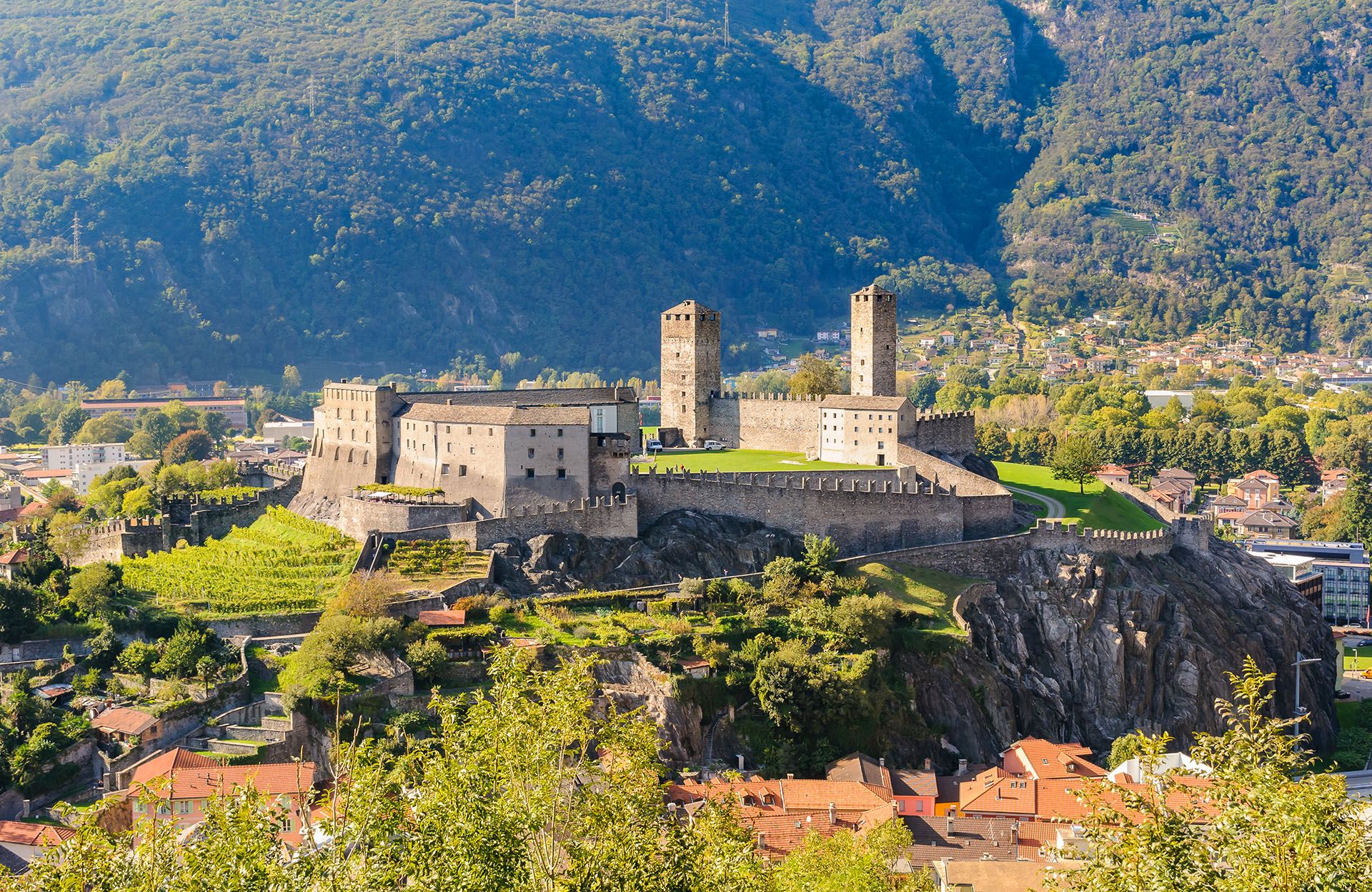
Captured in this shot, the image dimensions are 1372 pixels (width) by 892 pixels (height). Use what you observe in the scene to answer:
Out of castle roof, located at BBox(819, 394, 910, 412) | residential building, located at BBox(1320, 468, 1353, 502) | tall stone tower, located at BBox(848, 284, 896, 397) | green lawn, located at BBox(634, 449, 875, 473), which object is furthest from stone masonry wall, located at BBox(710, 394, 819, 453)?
residential building, located at BBox(1320, 468, 1353, 502)

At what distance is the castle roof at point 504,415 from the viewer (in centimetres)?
6681

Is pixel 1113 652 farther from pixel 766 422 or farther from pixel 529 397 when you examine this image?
pixel 529 397

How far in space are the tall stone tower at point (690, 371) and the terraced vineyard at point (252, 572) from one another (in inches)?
1017

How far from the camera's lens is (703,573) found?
6569cm

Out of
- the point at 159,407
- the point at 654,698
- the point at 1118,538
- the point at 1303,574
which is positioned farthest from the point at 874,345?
the point at 159,407

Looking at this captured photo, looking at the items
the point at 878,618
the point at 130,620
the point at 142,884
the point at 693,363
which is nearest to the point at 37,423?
the point at 693,363

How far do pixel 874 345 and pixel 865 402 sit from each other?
8931 millimetres

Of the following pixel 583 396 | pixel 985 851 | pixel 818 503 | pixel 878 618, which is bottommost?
pixel 985 851

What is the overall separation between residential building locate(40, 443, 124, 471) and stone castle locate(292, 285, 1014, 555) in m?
65.1

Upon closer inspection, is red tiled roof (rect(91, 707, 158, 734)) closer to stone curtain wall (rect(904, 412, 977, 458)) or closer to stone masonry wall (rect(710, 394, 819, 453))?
stone masonry wall (rect(710, 394, 819, 453))

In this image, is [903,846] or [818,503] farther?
[818,503]

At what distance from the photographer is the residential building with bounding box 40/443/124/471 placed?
136 metres

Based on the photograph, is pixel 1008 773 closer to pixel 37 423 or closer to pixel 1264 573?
pixel 1264 573

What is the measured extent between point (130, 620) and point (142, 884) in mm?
37389
